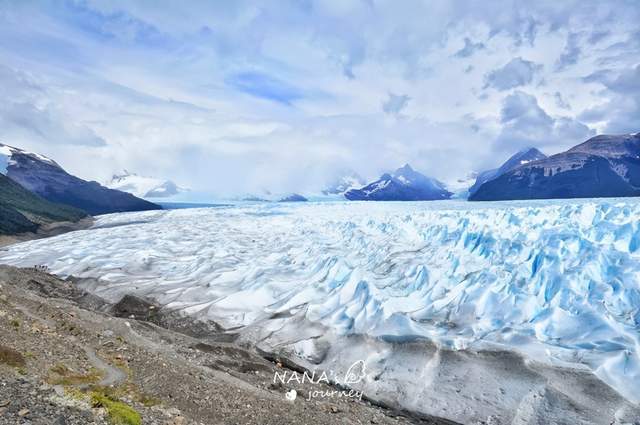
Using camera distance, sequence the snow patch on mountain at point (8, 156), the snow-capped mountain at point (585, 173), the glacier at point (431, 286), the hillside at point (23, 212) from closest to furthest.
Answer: the glacier at point (431, 286)
the hillside at point (23, 212)
the snow patch on mountain at point (8, 156)
the snow-capped mountain at point (585, 173)

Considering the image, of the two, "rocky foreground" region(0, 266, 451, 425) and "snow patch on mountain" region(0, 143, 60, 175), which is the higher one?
"snow patch on mountain" region(0, 143, 60, 175)

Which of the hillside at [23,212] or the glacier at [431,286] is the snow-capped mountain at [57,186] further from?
the glacier at [431,286]

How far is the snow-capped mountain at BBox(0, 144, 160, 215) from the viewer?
95.1 meters

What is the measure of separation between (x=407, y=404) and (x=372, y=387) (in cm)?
95

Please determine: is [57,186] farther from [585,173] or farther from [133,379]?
[585,173]

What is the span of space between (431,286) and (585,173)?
152m

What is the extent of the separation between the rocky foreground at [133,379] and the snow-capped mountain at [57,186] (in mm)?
92926

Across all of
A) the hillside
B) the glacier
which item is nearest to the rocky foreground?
the glacier

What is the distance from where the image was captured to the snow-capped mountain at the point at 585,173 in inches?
5463

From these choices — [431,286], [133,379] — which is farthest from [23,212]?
[133,379]

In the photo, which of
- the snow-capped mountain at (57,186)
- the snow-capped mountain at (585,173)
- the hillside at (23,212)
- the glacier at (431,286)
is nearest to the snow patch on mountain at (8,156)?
the snow-capped mountain at (57,186)

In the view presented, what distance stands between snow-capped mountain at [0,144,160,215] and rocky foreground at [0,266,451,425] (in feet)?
305

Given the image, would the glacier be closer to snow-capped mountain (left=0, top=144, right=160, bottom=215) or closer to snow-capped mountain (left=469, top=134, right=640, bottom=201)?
snow-capped mountain (left=0, top=144, right=160, bottom=215)

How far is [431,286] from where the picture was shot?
14.9m
